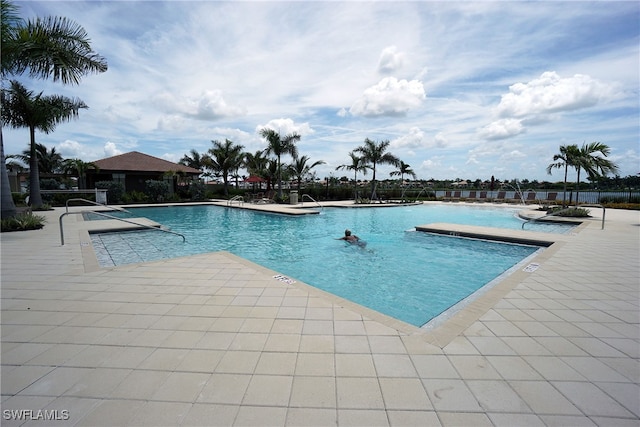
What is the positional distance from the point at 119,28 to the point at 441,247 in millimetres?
12398

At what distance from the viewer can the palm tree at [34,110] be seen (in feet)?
45.9

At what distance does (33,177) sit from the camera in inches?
599

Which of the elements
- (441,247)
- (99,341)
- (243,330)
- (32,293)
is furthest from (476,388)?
(441,247)

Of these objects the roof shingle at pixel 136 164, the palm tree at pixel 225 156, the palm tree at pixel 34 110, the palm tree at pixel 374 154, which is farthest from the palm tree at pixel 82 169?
the palm tree at pixel 374 154

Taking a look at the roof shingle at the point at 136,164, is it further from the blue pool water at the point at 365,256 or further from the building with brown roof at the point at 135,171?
the blue pool water at the point at 365,256

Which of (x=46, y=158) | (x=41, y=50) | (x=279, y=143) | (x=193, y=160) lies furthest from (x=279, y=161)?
(x=46, y=158)

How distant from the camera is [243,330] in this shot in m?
3.13

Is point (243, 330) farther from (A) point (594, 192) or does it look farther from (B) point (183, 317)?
(A) point (594, 192)

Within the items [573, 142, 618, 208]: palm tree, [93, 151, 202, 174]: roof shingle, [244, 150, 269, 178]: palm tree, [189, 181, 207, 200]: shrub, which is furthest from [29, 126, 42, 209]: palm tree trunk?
[573, 142, 618, 208]: palm tree

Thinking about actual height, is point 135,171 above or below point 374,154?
below

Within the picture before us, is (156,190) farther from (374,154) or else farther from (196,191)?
(374,154)

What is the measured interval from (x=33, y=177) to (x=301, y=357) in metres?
19.5

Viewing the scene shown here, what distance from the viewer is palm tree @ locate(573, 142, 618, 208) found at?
14149 mm

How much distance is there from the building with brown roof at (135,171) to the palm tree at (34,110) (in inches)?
315
